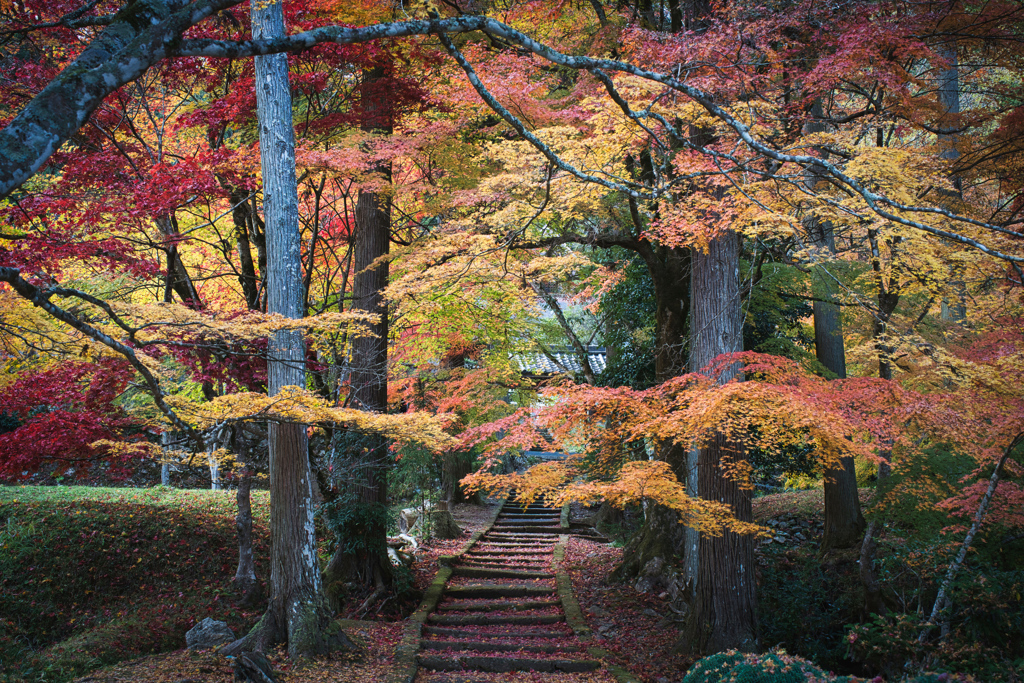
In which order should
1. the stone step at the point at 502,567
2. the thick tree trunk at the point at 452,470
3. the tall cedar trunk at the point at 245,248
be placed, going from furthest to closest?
the thick tree trunk at the point at 452,470
the stone step at the point at 502,567
the tall cedar trunk at the point at 245,248

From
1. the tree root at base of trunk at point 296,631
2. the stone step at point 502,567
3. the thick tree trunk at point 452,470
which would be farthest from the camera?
the thick tree trunk at point 452,470

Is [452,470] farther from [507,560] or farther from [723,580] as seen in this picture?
[723,580]

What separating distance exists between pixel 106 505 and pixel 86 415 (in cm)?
469

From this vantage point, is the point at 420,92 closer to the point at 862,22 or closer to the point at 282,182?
the point at 282,182

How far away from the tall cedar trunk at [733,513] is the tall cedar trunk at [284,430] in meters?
4.04

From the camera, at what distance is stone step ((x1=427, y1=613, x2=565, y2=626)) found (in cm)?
882

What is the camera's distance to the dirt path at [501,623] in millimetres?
6934

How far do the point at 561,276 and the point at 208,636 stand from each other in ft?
21.5

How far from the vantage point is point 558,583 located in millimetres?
10414

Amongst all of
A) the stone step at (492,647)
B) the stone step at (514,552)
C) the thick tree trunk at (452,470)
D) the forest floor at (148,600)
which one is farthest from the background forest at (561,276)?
the thick tree trunk at (452,470)

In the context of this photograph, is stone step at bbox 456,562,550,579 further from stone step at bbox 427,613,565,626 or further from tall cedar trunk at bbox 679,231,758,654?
tall cedar trunk at bbox 679,231,758,654

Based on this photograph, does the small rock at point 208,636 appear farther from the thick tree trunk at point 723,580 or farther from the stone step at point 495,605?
the thick tree trunk at point 723,580

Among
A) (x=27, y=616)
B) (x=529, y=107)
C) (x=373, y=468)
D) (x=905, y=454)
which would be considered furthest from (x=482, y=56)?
(x=27, y=616)

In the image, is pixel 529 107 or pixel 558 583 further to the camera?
pixel 558 583
